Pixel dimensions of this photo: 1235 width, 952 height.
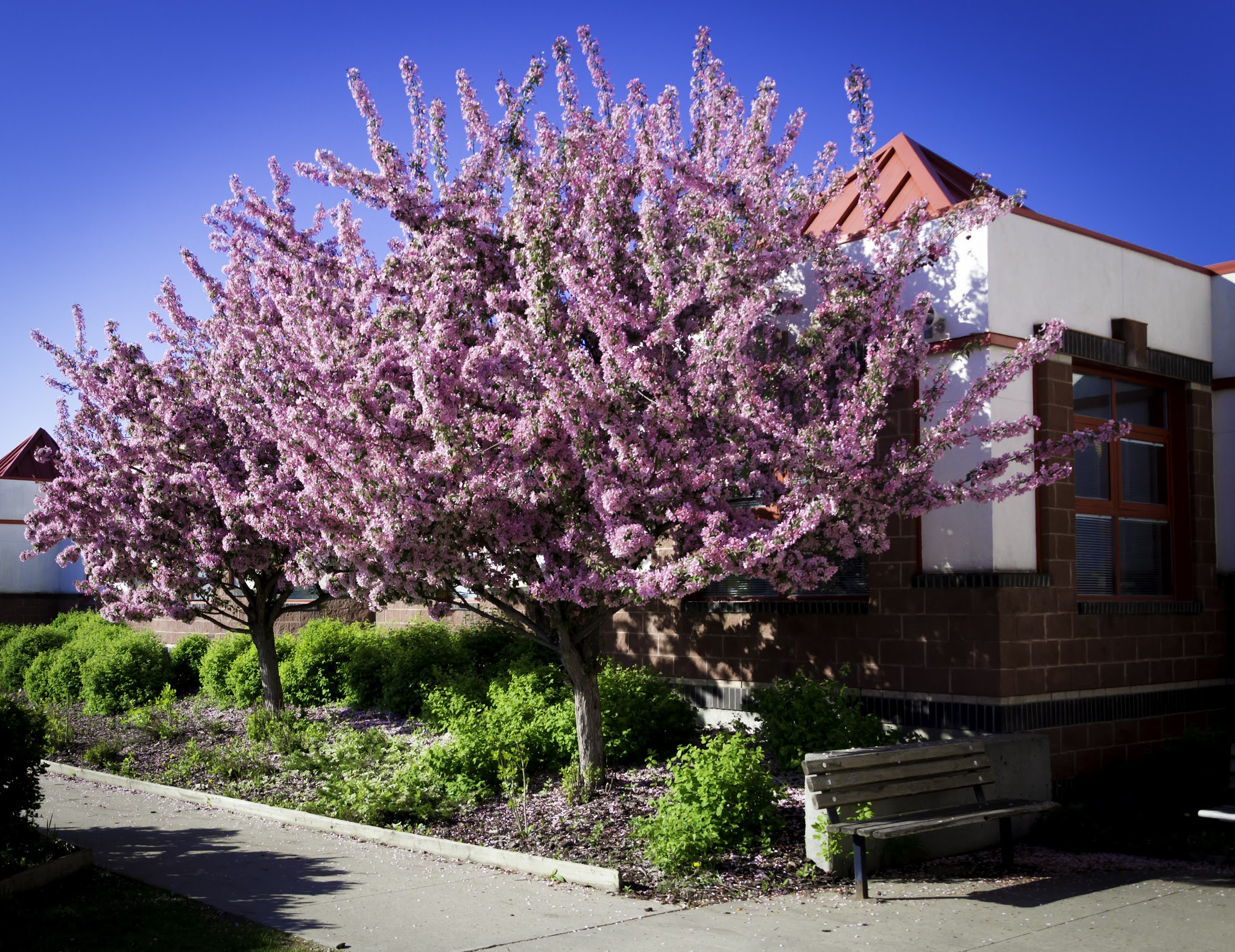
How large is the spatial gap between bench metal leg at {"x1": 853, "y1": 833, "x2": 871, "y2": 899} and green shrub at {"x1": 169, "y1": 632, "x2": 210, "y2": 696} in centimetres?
1514

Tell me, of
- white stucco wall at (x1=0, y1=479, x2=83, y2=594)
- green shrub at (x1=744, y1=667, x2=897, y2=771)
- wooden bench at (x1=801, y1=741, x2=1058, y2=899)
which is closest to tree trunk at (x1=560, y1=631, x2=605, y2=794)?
green shrub at (x1=744, y1=667, x2=897, y2=771)

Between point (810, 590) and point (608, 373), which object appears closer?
point (608, 373)

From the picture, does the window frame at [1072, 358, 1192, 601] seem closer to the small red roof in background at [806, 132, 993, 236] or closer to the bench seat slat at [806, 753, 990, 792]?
the small red roof in background at [806, 132, 993, 236]

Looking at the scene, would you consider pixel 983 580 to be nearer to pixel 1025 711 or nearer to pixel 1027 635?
pixel 1027 635

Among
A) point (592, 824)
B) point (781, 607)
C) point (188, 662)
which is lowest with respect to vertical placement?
point (592, 824)

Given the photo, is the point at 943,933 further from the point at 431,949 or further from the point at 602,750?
the point at 602,750

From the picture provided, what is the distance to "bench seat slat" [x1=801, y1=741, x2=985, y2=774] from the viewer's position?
24.1 feet

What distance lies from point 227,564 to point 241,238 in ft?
12.5

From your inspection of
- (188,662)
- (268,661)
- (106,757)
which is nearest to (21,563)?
(188,662)

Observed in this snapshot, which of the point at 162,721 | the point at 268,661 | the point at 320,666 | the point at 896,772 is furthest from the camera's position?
the point at 320,666

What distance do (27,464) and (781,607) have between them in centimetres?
2966

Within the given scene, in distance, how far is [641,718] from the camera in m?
10.5

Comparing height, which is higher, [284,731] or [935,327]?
[935,327]

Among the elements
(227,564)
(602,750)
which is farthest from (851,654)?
(227,564)
